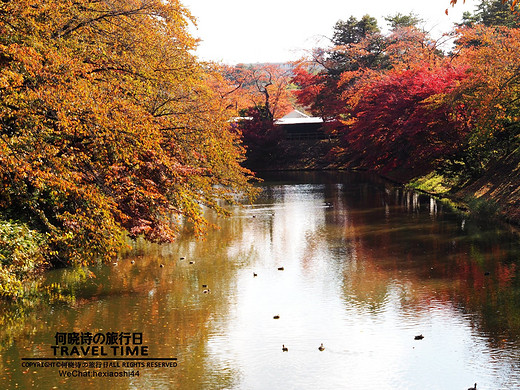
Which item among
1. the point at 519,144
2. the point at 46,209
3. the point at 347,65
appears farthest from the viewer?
the point at 347,65

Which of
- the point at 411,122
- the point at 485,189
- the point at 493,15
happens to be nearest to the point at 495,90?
the point at 485,189

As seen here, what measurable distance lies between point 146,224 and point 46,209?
112 inches

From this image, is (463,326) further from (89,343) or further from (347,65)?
(347,65)

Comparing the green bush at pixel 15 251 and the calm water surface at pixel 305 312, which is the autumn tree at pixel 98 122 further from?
the calm water surface at pixel 305 312

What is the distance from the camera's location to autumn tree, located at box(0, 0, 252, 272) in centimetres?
1134

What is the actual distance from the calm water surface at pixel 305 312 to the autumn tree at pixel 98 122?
1462 mm

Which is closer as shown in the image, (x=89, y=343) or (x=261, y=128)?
(x=89, y=343)

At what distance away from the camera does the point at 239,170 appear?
20.7m

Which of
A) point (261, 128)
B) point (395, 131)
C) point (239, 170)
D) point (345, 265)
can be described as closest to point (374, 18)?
point (261, 128)

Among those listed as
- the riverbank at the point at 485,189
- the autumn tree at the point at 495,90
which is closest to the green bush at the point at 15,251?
the autumn tree at the point at 495,90

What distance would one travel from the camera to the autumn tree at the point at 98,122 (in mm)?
11344

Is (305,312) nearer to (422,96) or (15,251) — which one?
(15,251)

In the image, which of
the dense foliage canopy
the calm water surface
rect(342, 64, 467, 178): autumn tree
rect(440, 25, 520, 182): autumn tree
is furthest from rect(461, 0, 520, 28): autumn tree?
the calm water surface

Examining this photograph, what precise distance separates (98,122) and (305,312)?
547 centimetres
